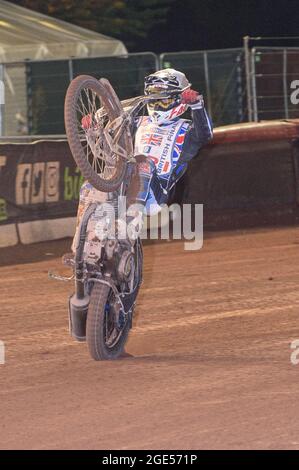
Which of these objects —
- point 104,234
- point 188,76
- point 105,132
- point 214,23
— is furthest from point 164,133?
point 214,23

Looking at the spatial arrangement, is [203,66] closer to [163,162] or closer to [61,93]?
[61,93]

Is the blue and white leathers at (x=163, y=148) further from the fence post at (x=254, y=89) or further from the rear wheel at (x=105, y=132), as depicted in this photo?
the fence post at (x=254, y=89)

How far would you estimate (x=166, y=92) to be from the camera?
336 inches

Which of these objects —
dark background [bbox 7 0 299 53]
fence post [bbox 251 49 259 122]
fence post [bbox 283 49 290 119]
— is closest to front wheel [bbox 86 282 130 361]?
fence post [bbox 251 49 259 122]

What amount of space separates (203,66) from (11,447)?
15.6m

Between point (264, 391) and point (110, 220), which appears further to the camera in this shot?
point (110, 220)

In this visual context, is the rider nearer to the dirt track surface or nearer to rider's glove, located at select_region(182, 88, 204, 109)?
rider's glove, located at select_region(182, 88, 204, 109)

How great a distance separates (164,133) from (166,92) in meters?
0.28

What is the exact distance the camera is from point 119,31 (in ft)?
105

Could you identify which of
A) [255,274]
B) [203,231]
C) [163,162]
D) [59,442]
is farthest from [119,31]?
[59,442]

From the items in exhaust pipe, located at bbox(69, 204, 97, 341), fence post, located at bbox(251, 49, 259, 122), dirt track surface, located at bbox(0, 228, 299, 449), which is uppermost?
fence post, located at bbox(251, 49, 259, 122)

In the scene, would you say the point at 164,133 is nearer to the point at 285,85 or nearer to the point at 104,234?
the point at 104,234

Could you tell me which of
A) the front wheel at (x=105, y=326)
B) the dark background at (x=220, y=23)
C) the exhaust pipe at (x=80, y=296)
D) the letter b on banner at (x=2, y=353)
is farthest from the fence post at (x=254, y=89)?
the dark background at (x=220, y=23)

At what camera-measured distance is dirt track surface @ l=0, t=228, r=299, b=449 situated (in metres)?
6.41
